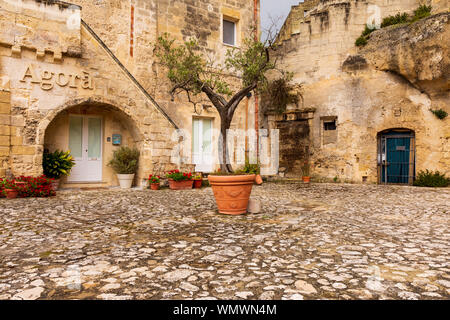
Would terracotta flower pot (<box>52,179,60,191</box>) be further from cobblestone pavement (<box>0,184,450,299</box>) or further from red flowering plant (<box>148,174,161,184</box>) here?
cobblestone pavement (<box>0,184,450,299</box>)

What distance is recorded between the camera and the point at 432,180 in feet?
35.1

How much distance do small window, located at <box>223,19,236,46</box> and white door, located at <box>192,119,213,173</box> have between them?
3433mm

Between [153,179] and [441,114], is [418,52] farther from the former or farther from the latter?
[153,179]

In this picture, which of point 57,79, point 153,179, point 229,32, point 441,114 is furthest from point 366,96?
point 57,79

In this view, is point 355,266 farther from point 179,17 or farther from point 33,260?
point 179,17

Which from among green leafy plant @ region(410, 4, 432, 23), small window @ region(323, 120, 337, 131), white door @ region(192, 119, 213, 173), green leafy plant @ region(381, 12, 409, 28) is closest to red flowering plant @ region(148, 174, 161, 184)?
white door @ region(192, 119, 213, 173)

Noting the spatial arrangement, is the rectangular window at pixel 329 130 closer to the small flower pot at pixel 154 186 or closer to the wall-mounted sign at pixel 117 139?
the small flower pot at pixel 154 186

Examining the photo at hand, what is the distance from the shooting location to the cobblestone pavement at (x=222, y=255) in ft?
7.01

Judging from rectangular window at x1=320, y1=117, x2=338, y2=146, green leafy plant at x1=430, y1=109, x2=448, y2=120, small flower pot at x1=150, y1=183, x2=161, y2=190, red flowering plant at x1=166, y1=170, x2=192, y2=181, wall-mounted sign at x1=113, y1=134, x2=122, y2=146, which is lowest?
small flower pot at x1=150, y1=183, x2=161, y2=190

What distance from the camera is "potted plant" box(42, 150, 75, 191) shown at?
8.37 metres

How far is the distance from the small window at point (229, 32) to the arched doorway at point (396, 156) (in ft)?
22.5

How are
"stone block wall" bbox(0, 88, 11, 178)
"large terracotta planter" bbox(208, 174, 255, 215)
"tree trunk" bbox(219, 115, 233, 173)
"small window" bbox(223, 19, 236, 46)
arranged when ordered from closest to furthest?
"large terracotta planter" bbox(208, 174, 255, 215), "tree trunk" bbox(219, 115, 233, 173), "stone block wall" bbox(0, 88, 11, 178), "small window" bbox(223, 19, 236, 46)

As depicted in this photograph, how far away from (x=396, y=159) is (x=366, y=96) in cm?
261

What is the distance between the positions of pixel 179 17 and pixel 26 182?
7470 mm
